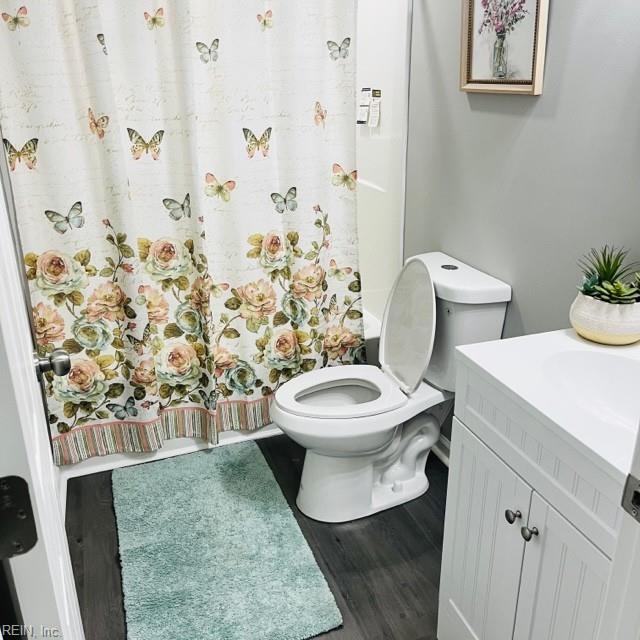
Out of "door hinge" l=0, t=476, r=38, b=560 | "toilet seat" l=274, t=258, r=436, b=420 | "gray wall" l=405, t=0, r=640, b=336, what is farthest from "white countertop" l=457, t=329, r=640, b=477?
"door hinge" l=0, t=476, r=38, b=560

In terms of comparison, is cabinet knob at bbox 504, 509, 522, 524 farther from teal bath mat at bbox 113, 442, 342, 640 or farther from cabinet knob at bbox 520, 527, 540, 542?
teal bath mat at bbox 113, 442, 342, 640

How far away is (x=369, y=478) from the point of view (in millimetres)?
2229

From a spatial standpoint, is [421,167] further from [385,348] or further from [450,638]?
[450,638]

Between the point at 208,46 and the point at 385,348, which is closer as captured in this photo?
the point at 208,46

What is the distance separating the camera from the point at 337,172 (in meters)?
2.44

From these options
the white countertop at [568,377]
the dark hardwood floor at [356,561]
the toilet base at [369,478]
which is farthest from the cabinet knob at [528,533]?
the toilet base at [369,478]

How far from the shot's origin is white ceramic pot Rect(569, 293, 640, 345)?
1.47 metres

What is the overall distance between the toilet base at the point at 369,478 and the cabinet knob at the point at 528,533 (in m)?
0.90

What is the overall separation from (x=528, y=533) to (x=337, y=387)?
45.7 inches

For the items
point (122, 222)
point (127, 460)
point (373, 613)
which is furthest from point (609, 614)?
point (127, 460)

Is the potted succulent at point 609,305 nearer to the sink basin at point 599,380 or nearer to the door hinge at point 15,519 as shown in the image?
the sink basin at point 599,380

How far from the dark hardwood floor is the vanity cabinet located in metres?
0.17

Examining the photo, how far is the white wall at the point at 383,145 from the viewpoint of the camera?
8.11 feet

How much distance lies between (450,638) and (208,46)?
1960mm
